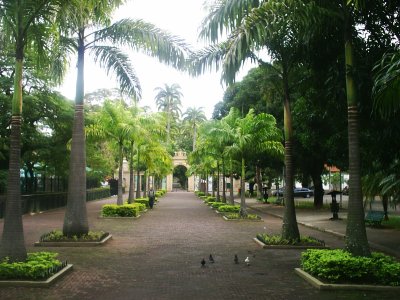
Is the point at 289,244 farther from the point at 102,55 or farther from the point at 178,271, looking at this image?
the point at 102,55

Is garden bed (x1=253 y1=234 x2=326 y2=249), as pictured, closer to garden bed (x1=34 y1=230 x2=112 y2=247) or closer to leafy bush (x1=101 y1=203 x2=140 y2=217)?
garden bed (x1=34 y1=230 x2=112 y2=247)

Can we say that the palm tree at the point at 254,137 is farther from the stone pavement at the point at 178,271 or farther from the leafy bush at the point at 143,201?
the leafy bush at the point at 143,201

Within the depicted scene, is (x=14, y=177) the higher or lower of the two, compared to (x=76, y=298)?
higher

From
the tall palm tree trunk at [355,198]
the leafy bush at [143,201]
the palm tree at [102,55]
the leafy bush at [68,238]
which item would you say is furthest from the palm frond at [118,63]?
the leafy bush at [143,201]

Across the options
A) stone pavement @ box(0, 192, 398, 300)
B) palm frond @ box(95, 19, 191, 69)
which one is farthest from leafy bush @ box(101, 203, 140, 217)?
palm frond @ box(95, 19, 191, 69)

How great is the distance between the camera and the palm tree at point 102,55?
14.1 metres

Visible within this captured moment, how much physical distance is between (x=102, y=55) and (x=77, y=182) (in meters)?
4.19

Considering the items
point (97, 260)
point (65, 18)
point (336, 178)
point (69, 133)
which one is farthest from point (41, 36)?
point (336, 178)

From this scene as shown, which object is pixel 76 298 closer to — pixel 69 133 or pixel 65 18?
pixel 65 18

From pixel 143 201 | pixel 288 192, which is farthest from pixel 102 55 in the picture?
pixel 143 201

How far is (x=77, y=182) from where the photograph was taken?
49.1 feet

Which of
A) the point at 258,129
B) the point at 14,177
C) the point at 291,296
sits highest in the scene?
the point at 258,129

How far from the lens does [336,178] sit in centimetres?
6378

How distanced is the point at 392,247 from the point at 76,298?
9.69m
